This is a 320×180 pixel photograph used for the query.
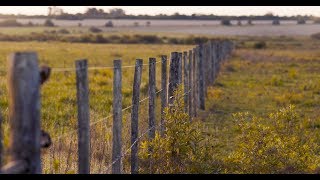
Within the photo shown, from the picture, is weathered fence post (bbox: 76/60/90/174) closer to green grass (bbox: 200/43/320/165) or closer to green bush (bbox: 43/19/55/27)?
green grass (bbox: 200/43/320/165)

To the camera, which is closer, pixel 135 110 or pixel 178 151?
pixel 135 110

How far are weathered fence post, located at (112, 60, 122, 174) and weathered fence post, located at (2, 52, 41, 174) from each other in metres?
2.56

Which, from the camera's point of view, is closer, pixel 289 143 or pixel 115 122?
Result: pixel 115 122

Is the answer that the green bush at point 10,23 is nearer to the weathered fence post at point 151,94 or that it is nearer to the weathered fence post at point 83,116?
the weathered fence post at point 151,94

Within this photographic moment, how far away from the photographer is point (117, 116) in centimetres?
711

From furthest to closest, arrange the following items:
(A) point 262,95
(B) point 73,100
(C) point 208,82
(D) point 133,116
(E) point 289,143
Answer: (C) point 208,82
(A) point 262,95
(B) point 73,100
(E) point 289,143
(D) point 133,116

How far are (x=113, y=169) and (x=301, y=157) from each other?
2576 mm

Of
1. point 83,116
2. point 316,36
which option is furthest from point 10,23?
point 83,116

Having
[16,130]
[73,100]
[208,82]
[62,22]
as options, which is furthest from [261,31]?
[16,130]

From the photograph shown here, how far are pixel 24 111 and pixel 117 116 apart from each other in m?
2.90

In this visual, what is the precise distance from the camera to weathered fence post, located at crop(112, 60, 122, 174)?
693 cm

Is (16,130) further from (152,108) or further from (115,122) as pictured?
(152,108)

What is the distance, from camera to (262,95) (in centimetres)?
2055

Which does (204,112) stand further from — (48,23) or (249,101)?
(48,23)
